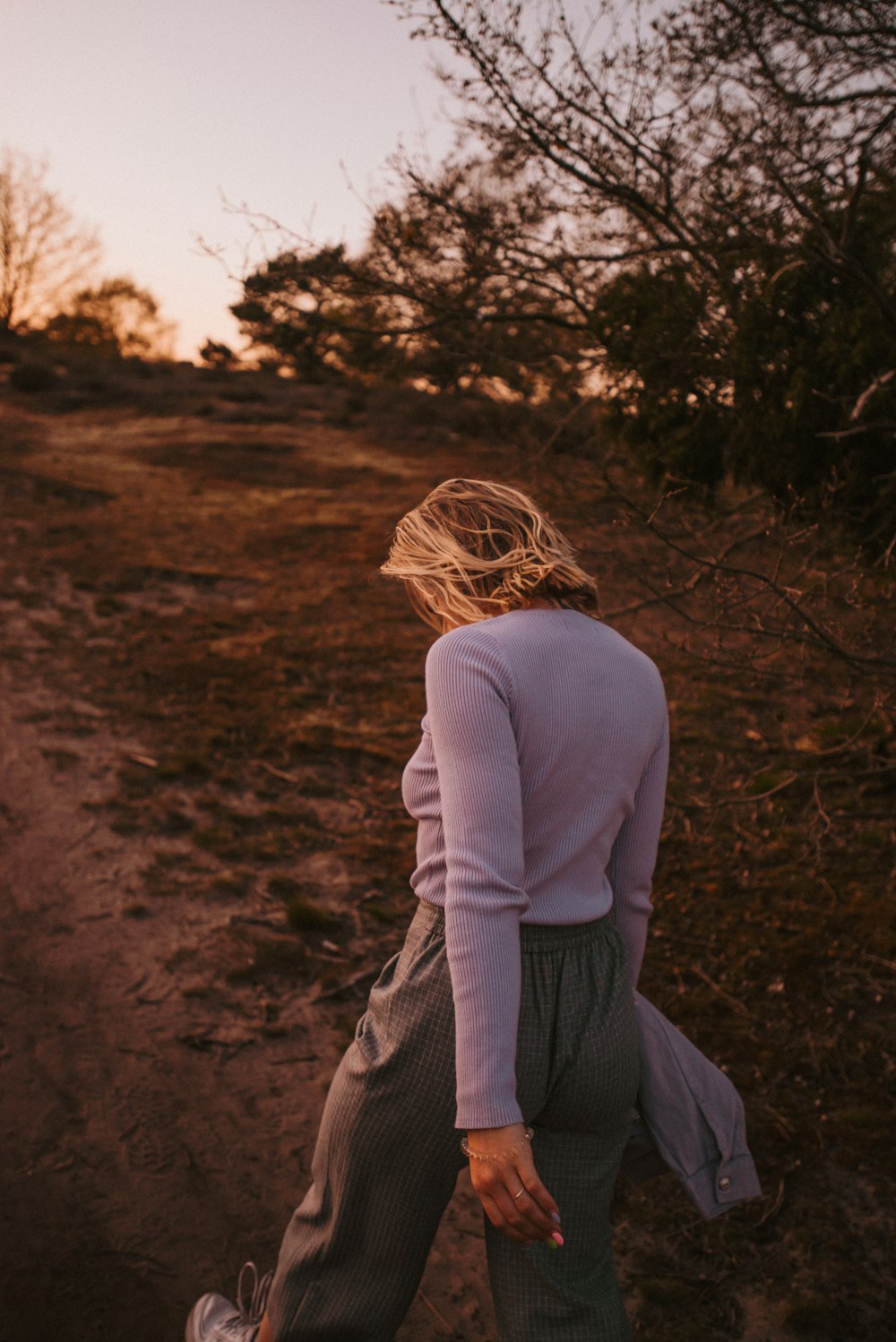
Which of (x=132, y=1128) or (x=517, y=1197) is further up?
(x=517, y=1197)

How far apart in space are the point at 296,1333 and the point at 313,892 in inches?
116

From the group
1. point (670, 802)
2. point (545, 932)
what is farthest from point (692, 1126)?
point (670, 802)

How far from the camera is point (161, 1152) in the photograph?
9.61 ft

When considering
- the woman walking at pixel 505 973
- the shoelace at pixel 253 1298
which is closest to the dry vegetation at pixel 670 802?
the woman walking at pixel 505 973

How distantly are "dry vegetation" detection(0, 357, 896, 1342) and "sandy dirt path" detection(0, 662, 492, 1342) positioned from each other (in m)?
0.14

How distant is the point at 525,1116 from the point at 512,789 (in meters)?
0.52

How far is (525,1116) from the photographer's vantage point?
142 centimetres

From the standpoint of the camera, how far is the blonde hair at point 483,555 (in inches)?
57.8

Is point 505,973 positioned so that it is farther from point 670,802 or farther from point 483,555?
point 670,802

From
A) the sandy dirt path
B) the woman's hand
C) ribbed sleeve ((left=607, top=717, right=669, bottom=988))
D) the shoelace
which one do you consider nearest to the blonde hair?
ribbed sleeve ((left=607, top=717, right=669, bottom=988))

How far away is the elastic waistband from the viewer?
4.76 feet

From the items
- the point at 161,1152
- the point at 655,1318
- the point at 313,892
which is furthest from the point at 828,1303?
the point at 313,892

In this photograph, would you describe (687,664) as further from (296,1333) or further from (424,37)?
(296,1333)

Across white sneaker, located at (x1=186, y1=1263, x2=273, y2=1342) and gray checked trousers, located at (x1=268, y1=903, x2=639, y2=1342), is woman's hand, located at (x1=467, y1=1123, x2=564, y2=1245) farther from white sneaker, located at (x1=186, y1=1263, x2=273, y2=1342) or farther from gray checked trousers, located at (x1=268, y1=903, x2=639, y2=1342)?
white sneaker, located at (x1=186, y1=1263, x2=273, y2=1342)
